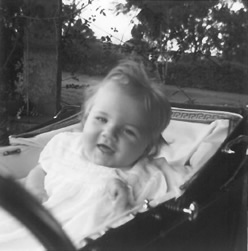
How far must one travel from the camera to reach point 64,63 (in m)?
1.31

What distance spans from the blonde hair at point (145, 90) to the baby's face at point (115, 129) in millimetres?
12

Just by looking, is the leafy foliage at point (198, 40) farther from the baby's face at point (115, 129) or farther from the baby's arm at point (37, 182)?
the baby's arm at point (37, 182)

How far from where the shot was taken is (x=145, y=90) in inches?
47.5

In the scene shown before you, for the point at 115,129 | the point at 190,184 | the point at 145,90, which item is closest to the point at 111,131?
the point at 115,129

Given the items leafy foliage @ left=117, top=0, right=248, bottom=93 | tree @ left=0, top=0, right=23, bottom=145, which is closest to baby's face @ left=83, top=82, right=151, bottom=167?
leafy foliage @ left=117, top=0, right=248, bottom=93

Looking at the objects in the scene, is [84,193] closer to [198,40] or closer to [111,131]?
[111,131]

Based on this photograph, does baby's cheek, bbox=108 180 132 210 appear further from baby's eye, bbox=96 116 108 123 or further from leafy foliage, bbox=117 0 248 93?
leafy foliage, bbox=117 0 248 93

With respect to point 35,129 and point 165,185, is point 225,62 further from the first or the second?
point 35,129

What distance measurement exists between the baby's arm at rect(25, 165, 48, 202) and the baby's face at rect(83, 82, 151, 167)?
132 millimetres

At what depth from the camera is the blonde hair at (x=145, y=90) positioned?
1.20 m

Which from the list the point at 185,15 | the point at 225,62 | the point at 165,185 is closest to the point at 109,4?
the point at 185,15

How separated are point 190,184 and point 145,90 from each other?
0.24 metres

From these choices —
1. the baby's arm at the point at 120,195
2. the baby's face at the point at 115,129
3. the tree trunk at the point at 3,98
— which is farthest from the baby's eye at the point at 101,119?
the tree trunk at the point at 3,98

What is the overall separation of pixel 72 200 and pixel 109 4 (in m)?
0.45
